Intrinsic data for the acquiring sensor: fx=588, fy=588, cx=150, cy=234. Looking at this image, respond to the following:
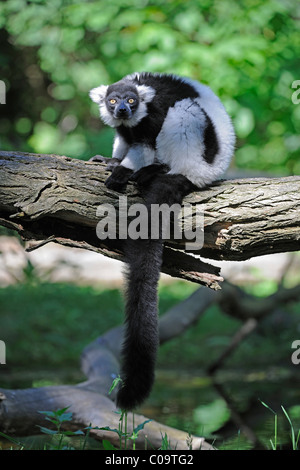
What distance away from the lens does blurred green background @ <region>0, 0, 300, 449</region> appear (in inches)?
224

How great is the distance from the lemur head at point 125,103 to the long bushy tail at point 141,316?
72 centimetres

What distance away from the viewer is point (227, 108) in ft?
18.6

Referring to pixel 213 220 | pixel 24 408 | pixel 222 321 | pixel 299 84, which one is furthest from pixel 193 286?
pixel 213 220

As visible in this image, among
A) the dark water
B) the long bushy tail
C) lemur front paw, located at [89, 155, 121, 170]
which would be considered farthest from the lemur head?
the dark water

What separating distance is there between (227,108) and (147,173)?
2.68 meters

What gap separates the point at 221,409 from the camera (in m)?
5.23

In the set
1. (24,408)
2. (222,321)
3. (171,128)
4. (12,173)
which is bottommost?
(24,408)

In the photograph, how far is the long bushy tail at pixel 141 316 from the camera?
2688 millimetres

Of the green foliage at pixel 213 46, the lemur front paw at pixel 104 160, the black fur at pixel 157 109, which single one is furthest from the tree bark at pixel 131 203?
the green foliage at pixel 213 46

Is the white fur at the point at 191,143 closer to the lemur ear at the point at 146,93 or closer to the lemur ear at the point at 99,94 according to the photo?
the lemur ear at the point at 146,93

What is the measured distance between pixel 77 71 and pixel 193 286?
Answer: 406cm

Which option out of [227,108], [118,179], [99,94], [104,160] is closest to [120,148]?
[104,160]

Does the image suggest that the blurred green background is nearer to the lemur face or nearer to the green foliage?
the green foliage
